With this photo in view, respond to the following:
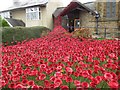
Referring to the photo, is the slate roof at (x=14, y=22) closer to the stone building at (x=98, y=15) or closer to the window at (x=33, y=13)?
the window at (x=33, y=13)

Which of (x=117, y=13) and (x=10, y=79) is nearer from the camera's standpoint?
(x=10, y=79)

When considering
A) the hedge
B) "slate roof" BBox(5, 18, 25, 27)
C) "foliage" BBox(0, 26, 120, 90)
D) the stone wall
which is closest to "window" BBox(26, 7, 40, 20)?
"slate roof" BBox(5, 18, 25, 27)

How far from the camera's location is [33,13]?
29.3 metres

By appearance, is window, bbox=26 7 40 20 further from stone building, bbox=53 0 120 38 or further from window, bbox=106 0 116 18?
window, bbox=106 0 116 18

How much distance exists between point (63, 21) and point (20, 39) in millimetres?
13157

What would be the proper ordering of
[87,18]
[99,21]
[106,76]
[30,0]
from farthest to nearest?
1. [30,0]
2. [87,18]
3. [99,21]
4. [106,76]

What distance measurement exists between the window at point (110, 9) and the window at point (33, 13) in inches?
333

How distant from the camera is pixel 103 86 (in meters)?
3.37

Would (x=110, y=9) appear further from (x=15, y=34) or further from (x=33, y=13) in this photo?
(x=15, y=34)

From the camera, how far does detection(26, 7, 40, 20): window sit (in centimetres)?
2885

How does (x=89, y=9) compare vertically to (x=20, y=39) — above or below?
above

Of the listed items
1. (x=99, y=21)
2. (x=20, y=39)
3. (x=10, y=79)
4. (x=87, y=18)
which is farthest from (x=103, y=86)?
(x=87, y=18)

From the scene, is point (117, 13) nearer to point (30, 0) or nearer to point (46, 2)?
point (46, 2)

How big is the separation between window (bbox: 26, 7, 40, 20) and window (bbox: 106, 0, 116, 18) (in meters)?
8.45
